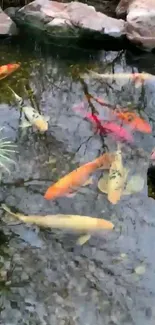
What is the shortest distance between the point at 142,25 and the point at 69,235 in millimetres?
3185

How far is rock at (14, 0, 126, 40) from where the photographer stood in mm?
5871

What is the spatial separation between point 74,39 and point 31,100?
1558mm

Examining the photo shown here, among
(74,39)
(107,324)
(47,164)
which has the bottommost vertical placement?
(107,324)

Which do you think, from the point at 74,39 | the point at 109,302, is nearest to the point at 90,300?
the point at 109,302

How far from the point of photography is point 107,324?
2857 millimetres

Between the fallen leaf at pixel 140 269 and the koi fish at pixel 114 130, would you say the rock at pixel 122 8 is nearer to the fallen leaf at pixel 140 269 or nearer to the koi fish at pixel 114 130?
the koi fish at pixel 114 130

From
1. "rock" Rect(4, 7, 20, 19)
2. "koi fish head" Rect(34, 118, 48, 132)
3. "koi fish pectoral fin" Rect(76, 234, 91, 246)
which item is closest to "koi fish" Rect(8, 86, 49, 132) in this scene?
"koi fish head" Rect(34, 118, 48, 132)

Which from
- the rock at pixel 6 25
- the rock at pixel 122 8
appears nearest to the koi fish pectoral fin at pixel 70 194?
the rock at pixel 6 25

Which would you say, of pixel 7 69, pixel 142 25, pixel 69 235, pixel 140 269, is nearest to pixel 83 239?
pixel 69 235

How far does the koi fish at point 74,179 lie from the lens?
11.8ft

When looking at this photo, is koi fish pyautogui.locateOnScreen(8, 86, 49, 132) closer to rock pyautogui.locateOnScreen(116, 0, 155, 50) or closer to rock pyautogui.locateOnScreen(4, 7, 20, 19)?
rock pyautogui.locateOnScreen(116, 0, 155, 50)

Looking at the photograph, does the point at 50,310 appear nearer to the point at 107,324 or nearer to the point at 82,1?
the point at 107,324

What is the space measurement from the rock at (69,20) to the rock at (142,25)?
0.14 m

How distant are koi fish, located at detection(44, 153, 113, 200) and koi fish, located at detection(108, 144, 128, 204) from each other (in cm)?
7
